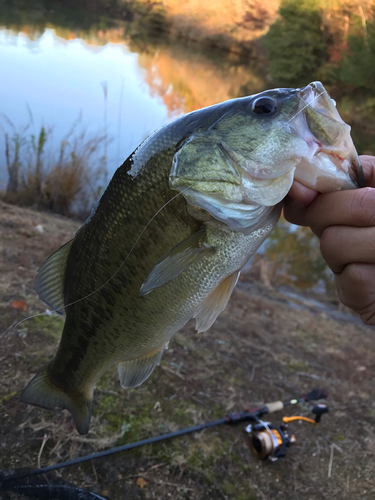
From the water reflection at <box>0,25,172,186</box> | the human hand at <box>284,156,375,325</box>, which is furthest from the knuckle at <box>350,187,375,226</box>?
the water reflection at <box>0,25,172,186</box>

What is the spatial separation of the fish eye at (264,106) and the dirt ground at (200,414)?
2090 millimetres

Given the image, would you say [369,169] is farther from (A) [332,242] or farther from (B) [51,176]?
(B) [51,176]

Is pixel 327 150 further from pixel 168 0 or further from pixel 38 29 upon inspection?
pixel 168 0

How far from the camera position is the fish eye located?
1368mm

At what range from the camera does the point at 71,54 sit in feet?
57.7

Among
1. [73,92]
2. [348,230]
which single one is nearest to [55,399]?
[348,230]

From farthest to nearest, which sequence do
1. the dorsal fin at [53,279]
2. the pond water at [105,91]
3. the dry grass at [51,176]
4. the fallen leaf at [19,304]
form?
the pond water at [105,91]
the dry grass at [51,176]
the fallen leaf at [19,304]
the dorsal fin at [53,279]

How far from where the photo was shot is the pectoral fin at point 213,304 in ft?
5.31

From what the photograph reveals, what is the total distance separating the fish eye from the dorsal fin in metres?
0.99

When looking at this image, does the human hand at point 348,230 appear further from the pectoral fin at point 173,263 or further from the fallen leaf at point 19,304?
the fallen leaf at point 19,304

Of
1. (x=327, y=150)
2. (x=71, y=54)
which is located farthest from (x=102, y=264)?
(x=71, y=54)

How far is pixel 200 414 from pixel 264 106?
224 centimetres

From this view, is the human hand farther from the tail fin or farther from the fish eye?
the tail fin

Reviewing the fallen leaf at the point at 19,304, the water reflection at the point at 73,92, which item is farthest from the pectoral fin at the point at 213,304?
the water reflection at the point at 73,92
